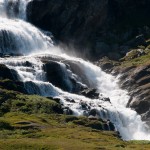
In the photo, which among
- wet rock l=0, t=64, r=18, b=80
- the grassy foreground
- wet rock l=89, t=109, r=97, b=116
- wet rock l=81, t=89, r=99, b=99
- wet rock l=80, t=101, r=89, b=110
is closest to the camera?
the grassy foreground

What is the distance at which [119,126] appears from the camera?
18150 centimetres

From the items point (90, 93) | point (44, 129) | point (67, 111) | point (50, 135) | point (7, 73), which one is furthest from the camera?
point (90, 93)

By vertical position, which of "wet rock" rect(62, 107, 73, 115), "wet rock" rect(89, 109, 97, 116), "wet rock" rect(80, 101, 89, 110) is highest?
"wet rock" rect(80, 101, 89, 110)

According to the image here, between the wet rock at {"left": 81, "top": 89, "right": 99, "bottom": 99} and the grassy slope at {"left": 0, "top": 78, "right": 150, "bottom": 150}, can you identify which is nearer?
the grassy slope at {"left": 0, "top": 78, "right": 150, "bottom": 150}

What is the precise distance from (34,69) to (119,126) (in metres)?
36.4

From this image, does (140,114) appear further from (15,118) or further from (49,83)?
(15,118)

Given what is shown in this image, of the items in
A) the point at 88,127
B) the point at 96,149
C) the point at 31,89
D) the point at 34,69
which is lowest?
the point at 96,149

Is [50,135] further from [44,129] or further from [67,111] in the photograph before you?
[67,111]

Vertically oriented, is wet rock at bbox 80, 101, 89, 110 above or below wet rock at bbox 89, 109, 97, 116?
above

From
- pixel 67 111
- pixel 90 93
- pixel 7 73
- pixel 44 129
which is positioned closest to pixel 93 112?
pixel 67 111

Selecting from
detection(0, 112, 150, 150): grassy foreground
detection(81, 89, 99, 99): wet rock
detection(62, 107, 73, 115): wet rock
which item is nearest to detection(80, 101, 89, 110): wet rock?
detection(62, 107, 73, 115): wet rock

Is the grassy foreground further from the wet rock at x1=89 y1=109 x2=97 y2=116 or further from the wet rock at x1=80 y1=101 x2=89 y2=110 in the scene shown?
the wet rock at x1=89 y1=109 x2=97 y2=116

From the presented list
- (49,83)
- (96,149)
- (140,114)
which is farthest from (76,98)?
(96,149)

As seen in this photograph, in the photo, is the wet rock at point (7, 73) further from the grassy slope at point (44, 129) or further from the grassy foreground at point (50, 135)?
the grassy foreground at point (50, 135)
